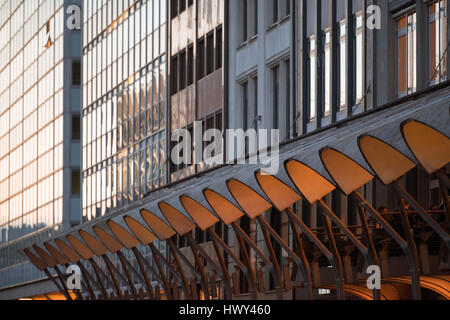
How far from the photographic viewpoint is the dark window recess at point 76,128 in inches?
3285

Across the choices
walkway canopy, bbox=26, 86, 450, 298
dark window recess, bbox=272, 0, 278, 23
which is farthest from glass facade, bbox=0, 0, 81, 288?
walkway canopy, bbox=26, 86, 450, 298

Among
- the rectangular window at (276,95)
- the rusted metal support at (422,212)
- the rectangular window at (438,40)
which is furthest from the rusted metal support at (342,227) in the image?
the rectangular window at (276,95)

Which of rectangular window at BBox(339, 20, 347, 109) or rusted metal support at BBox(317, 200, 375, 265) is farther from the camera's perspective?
rectangular window at BBox(339, 20, 347, 109)

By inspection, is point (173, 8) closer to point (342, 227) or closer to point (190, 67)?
point (190, 67)

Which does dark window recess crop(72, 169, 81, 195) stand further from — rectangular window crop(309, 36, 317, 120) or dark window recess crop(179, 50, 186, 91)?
rectangular window crop(309, 36, 317, 120)

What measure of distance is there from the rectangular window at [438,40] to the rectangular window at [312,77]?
8.29 meters

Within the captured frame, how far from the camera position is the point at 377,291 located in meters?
23.9

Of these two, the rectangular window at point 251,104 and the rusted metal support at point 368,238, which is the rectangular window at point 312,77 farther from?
the rusted metal support at point 368,238

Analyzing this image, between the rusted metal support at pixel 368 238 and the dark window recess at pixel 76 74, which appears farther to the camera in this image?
the dark window recess at pixel 76 74

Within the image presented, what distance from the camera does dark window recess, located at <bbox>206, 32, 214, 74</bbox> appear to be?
2003 inches

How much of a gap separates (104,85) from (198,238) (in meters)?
21.0

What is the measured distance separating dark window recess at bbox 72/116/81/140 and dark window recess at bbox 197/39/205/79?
31730 mm
